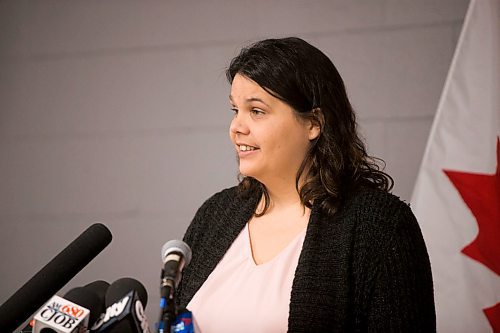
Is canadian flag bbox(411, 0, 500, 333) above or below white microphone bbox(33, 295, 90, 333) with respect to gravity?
above

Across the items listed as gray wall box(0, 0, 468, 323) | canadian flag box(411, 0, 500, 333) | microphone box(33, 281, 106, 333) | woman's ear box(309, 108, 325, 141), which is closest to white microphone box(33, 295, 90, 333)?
microphone box(33, 281, 106, 333)

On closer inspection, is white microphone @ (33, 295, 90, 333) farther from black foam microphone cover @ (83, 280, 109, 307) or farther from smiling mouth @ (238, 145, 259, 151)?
smiling mouth @ (238, 145, 259, 151)

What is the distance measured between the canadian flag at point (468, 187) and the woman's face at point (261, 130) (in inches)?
27.9

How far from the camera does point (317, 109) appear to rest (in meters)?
Answer: 1.64

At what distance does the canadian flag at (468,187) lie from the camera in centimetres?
200

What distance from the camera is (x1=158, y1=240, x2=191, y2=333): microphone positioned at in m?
0.89

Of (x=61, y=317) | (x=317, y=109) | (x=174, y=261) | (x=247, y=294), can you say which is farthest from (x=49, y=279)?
(x=317, y=109)

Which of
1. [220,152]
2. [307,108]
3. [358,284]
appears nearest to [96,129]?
[220,152]

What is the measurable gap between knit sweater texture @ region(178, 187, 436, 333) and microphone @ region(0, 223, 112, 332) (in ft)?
1.79

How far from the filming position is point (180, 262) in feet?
3.19

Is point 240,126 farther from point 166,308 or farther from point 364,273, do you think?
point 166,308

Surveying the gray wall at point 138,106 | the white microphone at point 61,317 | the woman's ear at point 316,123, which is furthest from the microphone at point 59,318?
the gray wall at point 138,106

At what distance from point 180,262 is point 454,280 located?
1.30m

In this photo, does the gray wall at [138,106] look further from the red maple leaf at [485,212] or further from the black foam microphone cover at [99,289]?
the black foam microphone cover at [99,289]
